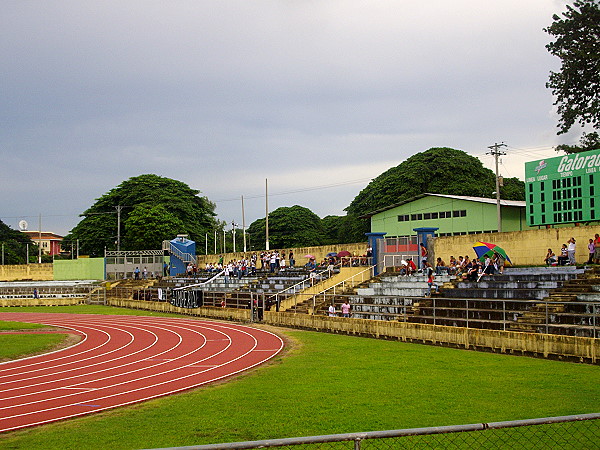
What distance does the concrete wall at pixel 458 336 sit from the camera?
14.2 metres

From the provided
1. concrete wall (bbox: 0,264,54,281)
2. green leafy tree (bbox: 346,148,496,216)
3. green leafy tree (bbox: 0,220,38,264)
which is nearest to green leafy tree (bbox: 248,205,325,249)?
green leafy tree (bbox: 346,148,496,216)

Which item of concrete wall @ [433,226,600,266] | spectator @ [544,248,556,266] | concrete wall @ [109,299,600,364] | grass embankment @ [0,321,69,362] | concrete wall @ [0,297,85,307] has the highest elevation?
concrete wall @ [433,226,600,266]

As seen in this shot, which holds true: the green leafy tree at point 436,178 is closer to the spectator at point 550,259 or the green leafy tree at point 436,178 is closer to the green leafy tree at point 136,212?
the green leafy tree at point 136,212

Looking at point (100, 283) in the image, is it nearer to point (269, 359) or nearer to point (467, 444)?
point (269, 359)

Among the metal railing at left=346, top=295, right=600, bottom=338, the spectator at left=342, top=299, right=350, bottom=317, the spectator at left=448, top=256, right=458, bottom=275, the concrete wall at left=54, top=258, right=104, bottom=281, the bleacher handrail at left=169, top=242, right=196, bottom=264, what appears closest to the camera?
the metal railing at left=346, top=295, right=600, bottom=338

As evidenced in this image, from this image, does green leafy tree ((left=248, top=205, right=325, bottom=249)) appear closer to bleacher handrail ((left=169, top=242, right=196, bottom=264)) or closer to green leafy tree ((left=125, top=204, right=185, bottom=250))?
green leafy tree ((left=125, top=204, right=185, bottom=250))

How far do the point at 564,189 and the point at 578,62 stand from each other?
24.8 feet

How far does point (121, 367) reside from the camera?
619 inches

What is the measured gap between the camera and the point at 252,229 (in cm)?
9581

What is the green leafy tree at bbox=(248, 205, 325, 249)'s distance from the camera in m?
81.9

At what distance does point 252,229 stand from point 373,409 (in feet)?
284

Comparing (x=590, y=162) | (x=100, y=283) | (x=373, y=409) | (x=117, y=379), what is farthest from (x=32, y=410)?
(x=100, y=283)

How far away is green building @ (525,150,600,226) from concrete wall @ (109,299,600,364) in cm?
955

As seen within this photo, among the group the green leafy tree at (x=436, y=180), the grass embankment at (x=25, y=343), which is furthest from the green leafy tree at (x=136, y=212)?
the grass embankment at (x=25, y=343)
